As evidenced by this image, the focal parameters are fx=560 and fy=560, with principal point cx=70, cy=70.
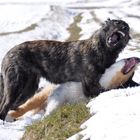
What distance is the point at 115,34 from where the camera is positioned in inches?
430

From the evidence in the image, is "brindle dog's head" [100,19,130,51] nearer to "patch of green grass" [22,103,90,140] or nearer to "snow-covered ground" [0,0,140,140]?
"snow-covered ground" [0,0,140,140]

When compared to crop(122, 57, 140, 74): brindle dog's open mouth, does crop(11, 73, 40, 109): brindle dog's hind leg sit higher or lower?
lower

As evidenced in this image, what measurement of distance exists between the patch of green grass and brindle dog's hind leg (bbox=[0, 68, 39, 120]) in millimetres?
2592

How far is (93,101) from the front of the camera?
8.42 metres

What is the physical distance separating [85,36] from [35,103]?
82.4 ft

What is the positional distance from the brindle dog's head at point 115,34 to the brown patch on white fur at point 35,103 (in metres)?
1.44

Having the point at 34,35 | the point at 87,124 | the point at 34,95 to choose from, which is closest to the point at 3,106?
the point at 34,95

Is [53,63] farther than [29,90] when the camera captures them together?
No

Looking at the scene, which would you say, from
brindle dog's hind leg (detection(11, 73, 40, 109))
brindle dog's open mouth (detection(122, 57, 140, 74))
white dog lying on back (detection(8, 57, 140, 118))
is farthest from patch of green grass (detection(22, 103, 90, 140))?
brindle dog's hind leg (detection(11, 73, 40, 109))

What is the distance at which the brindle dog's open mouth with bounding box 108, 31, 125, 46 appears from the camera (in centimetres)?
1082

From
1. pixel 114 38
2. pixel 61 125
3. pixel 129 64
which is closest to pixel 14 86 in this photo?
pixel 114 38

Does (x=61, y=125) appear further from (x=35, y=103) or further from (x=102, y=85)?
(x=35, y=103)

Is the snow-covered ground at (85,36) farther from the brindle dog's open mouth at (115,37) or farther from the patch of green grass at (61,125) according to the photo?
the brindle dog's open mouth at (115,37)

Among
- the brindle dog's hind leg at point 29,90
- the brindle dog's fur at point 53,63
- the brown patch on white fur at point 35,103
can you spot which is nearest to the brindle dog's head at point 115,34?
the brindle dog's fur at point 53,63
